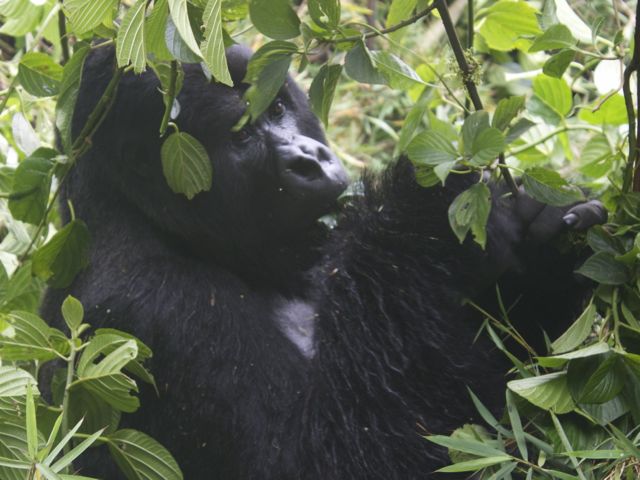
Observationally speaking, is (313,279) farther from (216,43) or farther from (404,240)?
(216,43)

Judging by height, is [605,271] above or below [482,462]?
above

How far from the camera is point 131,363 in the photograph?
6.02 ft

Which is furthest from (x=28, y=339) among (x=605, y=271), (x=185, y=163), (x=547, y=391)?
(x=605, y=271)

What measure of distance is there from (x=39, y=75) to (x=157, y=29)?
1.67 feet

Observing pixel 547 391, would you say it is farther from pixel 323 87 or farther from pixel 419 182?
pixel 323 87

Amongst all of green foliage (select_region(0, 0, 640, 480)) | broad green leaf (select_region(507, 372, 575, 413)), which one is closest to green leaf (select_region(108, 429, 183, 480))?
green foliage (select_region(0, 0, 640, 480))

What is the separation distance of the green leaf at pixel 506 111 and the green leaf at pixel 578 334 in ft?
1.24

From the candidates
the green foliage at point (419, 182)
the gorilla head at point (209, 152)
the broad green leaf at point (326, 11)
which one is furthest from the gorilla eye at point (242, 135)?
the broad green leaf at point (326, 11)

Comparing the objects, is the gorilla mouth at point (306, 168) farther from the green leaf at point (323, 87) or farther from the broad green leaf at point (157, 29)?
the broad green leaf at point (157, 29)

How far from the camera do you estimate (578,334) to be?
172 cm

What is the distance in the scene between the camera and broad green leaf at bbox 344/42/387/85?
1768mm

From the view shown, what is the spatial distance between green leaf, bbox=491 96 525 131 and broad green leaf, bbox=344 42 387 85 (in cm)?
23

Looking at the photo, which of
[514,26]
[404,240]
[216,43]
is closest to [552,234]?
[404,240]

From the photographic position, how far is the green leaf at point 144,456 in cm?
178
